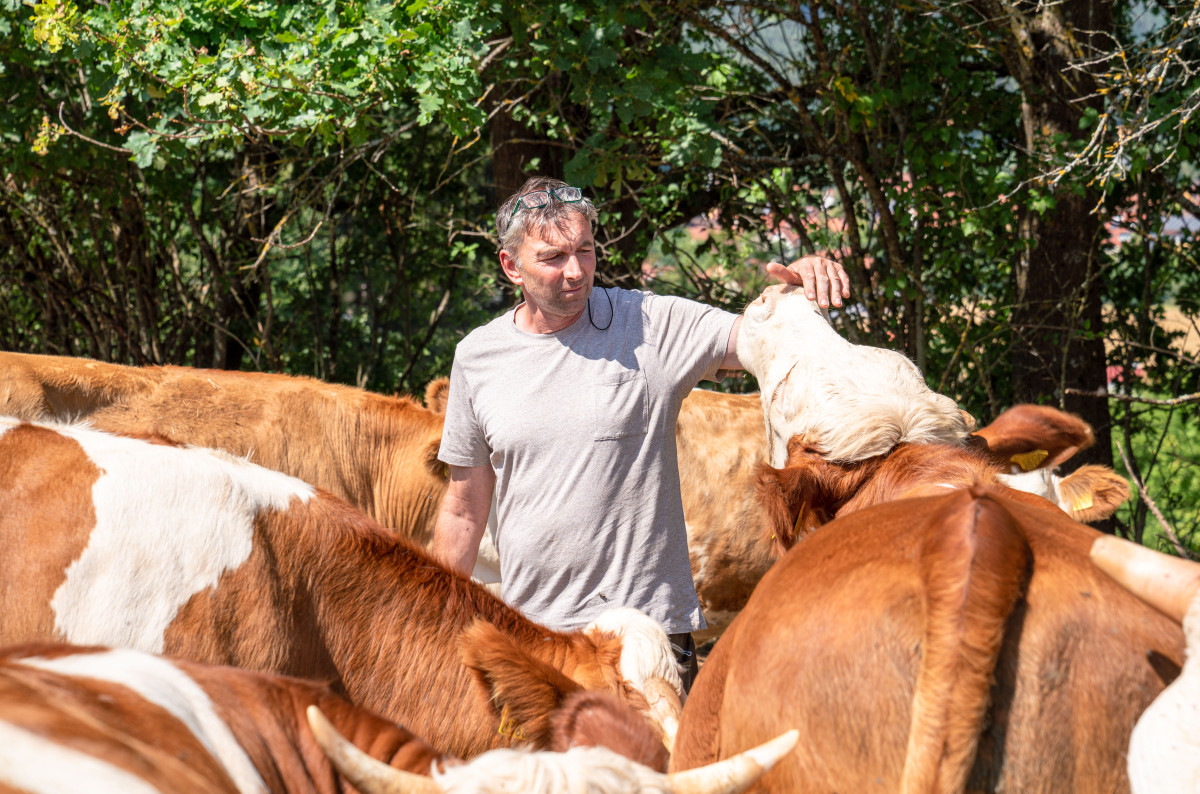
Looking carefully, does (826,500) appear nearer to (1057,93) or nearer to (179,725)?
(179,725)

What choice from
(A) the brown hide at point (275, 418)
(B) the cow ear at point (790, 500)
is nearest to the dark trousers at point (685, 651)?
(B) the cow ear at point (790, 500)

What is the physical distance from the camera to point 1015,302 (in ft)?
19.9

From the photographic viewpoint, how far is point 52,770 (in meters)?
1.27

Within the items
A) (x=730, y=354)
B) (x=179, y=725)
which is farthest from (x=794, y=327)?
(x=179, y=725)

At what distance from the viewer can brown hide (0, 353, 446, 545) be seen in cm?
440

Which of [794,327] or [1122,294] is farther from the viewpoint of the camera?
[1122,294]

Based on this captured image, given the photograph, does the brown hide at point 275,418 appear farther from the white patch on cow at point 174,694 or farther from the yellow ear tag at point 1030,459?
the white patch on cow at point 174,694

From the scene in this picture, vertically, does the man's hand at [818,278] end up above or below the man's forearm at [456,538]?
above

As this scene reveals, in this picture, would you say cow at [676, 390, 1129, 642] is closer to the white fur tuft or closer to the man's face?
the man's face

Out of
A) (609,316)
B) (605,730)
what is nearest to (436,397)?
(609,316)

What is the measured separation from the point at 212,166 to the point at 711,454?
17.6 feet

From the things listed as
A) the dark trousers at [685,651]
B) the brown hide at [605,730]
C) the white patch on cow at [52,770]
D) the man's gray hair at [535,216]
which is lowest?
the dark trousers at [685,651]

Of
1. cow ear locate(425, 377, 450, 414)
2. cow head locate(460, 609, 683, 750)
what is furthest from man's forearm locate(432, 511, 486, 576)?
cow ear locate(425, 377, 450, 414)

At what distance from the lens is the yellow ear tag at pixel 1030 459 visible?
294 centimetres
